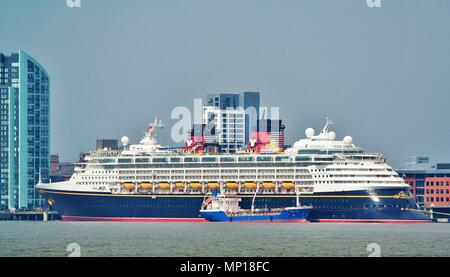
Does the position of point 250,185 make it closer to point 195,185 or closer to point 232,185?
point 232,185

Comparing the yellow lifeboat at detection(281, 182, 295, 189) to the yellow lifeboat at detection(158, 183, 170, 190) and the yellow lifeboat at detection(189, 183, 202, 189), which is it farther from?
the yellow lifeboat at detection(158, 183, 170, 190)

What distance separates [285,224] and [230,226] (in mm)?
6065

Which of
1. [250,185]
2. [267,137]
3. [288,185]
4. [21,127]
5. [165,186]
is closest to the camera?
[288,185]

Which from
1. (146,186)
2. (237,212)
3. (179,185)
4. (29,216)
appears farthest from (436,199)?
(29,216)

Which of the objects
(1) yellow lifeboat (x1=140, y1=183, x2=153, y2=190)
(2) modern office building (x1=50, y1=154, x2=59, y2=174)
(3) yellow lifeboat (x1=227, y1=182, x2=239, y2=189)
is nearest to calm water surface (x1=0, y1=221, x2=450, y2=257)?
(3) yellow lifeboat (x1=227, y1=182, x2=239, y2=189)

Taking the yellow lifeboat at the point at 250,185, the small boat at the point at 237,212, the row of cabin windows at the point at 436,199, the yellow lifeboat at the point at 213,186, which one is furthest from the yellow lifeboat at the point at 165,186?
the row of cabin windows at the point at 436,199

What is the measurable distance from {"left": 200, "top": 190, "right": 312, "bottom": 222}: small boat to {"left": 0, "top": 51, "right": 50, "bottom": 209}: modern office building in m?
39.9

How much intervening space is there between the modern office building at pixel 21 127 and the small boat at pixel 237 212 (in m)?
39.9

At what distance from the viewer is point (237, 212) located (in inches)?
3492

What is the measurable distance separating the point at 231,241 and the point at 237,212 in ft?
96.2

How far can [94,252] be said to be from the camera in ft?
166

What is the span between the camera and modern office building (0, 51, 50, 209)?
12544cm

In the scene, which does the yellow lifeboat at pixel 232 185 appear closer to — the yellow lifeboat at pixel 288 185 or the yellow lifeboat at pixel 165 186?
the yellow lifeboat at pixel 288 185
